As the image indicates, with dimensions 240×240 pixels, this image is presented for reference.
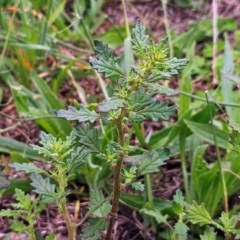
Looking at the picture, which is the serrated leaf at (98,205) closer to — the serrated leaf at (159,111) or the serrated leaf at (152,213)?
the serrated leaf at (152,213)

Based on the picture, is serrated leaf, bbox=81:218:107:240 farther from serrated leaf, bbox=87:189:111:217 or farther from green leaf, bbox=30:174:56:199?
green leaf, bbox=30:174:56:199

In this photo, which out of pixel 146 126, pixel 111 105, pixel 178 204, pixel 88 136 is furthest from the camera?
pixel 146 126

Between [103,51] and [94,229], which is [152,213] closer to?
[94,229]

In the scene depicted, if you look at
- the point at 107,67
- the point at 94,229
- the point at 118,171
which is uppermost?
the point at 107,67

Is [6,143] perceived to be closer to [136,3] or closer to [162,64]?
[162,64]

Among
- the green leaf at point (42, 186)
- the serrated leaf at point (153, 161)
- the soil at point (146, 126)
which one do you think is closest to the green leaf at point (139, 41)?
the serrated leaf at point (153, 161)

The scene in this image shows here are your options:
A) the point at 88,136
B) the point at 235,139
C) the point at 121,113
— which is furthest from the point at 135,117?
the point at 235,139

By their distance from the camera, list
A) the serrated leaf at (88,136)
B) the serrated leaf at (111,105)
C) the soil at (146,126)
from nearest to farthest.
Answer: the serrated leaf at (111,105) → the serrated leaf at (88,136) → the soil at (146,126)

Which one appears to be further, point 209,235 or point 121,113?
point 209,235
